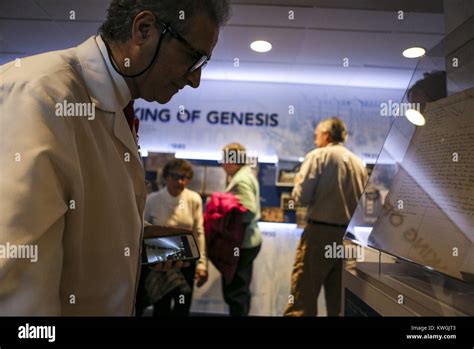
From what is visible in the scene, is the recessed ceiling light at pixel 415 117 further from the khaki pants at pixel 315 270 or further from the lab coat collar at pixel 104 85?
the khaki pants at pixel 315 270

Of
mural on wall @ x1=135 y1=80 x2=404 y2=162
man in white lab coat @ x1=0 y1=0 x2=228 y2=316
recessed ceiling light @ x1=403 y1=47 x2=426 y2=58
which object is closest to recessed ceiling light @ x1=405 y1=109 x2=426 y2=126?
man in white lab coat @ x1=0 y1=0 x2=228 y2=316

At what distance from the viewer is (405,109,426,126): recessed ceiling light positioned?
87 cm

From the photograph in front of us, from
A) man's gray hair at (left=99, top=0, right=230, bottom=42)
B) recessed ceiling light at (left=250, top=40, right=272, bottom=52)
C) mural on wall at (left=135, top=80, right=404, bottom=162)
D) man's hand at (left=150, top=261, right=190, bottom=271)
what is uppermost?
recessed ceiling light at (left=250, top=40, right=272, bottom=52)

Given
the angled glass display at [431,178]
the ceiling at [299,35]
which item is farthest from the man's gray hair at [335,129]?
the angled glass display at [431,178]

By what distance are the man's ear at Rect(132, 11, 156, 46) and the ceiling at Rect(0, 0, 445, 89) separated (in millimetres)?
159

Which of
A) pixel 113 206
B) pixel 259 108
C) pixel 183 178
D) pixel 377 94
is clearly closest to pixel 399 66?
pixel 377 94

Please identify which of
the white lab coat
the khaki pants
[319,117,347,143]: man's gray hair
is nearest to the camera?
the white lab coat

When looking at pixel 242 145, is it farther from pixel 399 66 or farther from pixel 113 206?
pixel 113 206

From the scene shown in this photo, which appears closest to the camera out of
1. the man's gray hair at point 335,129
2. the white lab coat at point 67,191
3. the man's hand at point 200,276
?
the white lab coat at point 67,191

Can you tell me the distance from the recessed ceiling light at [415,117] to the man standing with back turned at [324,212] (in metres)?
1.15

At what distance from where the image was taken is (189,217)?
2.27m

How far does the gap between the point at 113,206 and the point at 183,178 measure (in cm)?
174

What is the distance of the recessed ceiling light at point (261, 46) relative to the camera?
2031mm

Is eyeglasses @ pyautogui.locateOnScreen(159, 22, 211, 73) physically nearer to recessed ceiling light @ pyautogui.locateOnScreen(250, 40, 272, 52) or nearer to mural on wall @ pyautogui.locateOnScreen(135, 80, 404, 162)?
recessed ceiling light @ pyautogui.locateOnScreen(250, 40, 272, 52)
